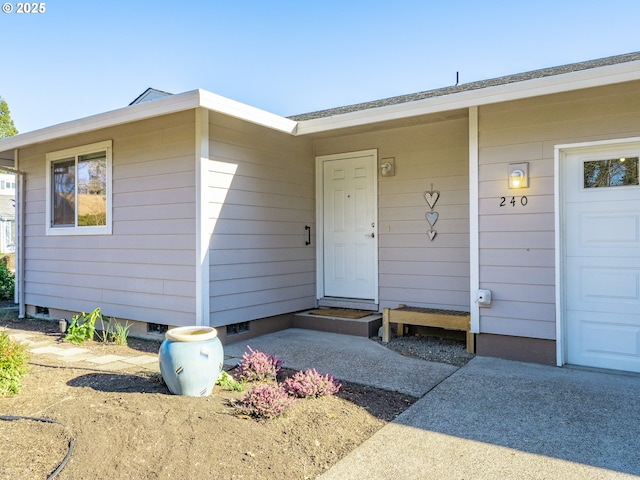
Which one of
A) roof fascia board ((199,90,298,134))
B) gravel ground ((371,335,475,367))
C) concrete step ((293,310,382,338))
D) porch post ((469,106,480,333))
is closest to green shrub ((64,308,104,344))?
concrete step ((293,310,382,338))

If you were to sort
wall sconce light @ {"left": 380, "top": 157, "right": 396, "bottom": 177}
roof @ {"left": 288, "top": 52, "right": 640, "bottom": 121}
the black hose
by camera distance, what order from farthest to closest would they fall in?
wall sconce light @ {"left": 380, "top": 157, "right": 396, "bottom": 177} < roof @ {"left": 288, "top": 52, "right": 640, "bottom": 121} < the black hose

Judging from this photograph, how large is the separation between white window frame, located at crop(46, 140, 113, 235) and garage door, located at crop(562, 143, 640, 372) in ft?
16.5

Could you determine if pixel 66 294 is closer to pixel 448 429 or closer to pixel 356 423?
pixel 356 423

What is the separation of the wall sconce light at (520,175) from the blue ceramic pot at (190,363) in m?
2.96

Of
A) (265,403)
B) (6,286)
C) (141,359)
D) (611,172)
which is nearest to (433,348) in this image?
(611,172)

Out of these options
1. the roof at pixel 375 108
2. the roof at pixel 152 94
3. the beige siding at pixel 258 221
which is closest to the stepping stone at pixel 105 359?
the beige siding at pixel 258 221

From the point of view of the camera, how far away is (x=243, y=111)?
183 inches

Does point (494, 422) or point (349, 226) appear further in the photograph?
point (349, 226)

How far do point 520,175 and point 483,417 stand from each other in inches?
87.5

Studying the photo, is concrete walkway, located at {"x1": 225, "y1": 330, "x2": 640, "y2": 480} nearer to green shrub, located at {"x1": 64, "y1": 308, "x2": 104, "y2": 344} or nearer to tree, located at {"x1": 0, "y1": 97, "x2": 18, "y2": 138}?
green shrub, located at {"x1": 64, "y1": 308, "x2": 104, "y2": 344}

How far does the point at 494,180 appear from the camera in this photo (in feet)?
14.2

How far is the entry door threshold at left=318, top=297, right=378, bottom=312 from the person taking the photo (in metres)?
5.81

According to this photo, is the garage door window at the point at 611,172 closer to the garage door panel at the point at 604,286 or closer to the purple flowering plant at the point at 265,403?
the garage door panel at the point at 604,286

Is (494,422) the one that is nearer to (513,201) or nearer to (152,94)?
(513,201)
